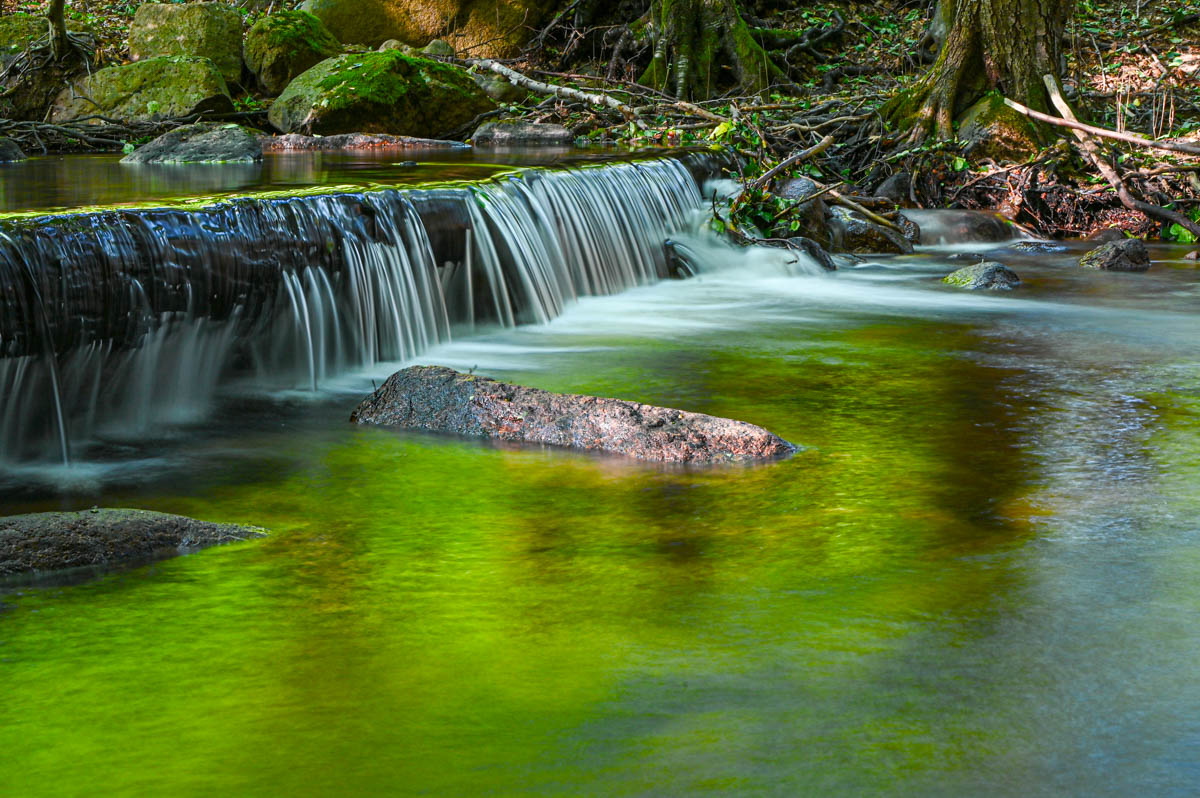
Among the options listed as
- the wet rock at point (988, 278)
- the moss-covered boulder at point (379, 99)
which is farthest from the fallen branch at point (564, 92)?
the wet rock at point (988, 278)

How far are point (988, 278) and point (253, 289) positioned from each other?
5845mm

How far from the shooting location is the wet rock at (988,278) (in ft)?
33.4

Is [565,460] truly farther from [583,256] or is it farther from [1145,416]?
[583,256]

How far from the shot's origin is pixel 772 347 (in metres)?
8.02

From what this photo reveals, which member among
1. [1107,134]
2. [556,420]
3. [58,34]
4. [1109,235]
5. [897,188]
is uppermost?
[58,34]

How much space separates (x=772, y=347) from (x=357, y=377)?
2.49 meters

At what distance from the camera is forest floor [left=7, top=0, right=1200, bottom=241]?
13.1 m

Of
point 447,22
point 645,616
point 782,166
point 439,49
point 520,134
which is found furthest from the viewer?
point 447,22

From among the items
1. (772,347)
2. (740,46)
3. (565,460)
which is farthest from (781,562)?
(740,46)

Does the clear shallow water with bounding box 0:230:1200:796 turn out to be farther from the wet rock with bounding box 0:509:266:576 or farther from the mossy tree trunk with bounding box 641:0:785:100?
the mossy tree trunk with bounding box 641:0:785:100

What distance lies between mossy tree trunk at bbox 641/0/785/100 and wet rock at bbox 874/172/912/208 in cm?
457

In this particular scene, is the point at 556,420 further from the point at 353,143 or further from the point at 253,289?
the point at 353,143

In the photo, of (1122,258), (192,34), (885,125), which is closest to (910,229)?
(885,125)

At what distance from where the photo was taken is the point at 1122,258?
11.1 m
